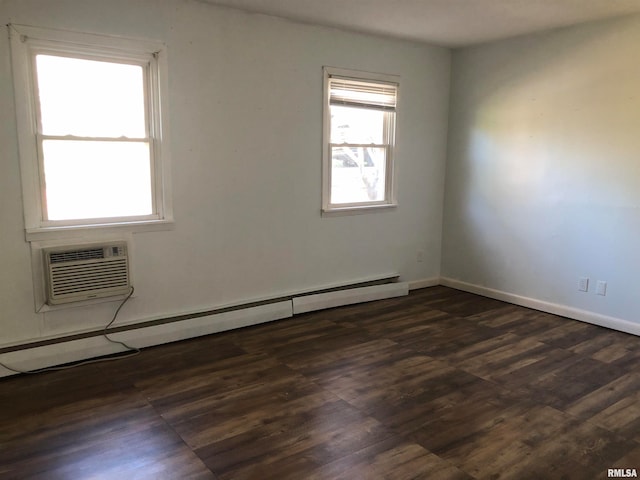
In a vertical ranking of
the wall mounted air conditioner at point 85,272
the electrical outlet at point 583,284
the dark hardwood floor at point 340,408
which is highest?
the wall mounted air conditioner at point 85,272

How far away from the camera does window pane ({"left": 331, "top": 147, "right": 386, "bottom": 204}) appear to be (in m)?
4.81

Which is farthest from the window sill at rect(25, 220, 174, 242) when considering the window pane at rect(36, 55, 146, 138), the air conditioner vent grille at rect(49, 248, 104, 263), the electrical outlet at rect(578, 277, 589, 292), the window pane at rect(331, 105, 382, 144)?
the electrical outlet at rect(578, 277, 589, 292)

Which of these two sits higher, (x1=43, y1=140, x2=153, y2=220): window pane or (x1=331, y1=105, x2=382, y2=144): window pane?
(x1=331, y1=105, x2=382, y2=144): window pane

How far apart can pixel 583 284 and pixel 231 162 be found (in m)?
3.26

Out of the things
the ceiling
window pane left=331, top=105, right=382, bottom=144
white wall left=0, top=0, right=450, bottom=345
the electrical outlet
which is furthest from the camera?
window pane left=331, top=105, right=382, bottom=144

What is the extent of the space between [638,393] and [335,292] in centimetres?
255

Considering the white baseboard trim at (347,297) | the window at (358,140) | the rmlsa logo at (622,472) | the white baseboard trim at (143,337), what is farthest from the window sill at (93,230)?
the rmlsa logo at (622,472)

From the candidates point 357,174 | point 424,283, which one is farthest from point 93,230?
point 424,283

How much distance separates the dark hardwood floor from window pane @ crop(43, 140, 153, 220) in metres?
1.08

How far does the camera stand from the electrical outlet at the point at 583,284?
14.5ft

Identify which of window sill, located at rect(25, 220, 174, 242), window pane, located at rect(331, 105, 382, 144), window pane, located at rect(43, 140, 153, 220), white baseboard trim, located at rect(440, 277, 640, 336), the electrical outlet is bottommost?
A: white baseboard trim, located at rect(440, 277, 640, 336)

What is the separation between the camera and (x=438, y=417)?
109 inches

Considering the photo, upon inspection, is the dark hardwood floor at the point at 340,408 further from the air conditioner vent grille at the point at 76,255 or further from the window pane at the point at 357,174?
the window pane at the point at 357,174

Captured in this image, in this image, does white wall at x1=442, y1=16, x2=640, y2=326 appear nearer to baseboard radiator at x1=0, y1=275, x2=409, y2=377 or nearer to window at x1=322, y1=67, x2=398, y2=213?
window at x1=322, y1=67, x2=398, y2=213
